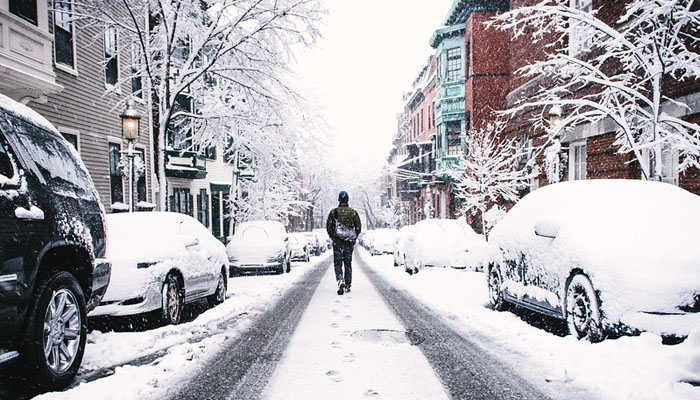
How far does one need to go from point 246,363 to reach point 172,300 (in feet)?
8.51

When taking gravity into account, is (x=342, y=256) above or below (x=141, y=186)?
below

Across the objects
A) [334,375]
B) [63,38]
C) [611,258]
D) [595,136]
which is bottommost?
[334,375]

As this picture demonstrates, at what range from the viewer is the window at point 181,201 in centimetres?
2445

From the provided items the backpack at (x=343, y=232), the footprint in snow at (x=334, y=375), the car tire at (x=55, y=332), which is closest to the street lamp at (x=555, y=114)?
Result: the backpack at (x=343, y=232)

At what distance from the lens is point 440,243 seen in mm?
13938

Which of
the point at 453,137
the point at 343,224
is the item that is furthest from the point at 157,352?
the point at 453,137

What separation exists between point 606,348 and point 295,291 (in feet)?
25.1

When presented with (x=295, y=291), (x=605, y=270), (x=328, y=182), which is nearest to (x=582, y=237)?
(x=605, y=270)

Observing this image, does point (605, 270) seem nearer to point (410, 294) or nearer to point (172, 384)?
point (172, 384)

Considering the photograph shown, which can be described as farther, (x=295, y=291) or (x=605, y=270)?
(x=295, y=291)

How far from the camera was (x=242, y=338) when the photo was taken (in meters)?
6.66

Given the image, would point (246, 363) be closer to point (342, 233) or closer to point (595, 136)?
point (342, 233)

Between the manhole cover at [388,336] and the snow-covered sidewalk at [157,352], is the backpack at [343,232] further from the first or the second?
the manhole cover at [388,336]

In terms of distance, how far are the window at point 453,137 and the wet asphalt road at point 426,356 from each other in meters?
26.9
